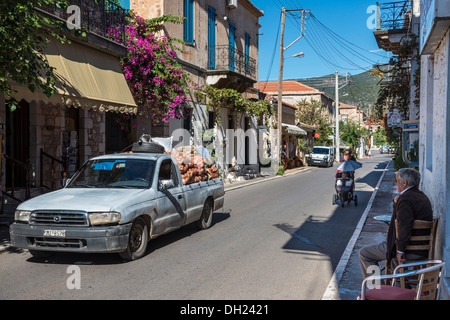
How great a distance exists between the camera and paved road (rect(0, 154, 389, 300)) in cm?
553

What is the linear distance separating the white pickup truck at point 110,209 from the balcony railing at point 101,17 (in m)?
6.40

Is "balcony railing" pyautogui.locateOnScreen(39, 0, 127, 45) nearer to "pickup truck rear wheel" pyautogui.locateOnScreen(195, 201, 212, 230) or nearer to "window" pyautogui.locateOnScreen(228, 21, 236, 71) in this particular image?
"pickup truck rear wheel" pyautogui.locateOnScreen(195, 201, 212, 230)

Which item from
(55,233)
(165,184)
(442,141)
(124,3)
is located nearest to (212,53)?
(124,3)

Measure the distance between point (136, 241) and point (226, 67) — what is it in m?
18.0

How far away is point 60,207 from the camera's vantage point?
21.7 ft

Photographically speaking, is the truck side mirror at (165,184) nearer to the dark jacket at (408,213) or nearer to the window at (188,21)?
the dark jacket at (408,213)

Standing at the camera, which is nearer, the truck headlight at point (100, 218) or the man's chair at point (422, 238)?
the man's chair at point (422, 238)

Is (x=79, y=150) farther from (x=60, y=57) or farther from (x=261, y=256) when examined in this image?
(x=261, y=256)

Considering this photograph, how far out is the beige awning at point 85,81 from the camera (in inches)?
421

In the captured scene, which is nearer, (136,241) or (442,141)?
(442,141)

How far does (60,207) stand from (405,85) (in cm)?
1624

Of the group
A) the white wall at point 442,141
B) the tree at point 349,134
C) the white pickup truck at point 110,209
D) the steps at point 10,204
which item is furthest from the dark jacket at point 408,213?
the tree at point 349,134

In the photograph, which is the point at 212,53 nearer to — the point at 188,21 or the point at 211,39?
the point at 211,39

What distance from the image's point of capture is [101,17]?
14.1 m
